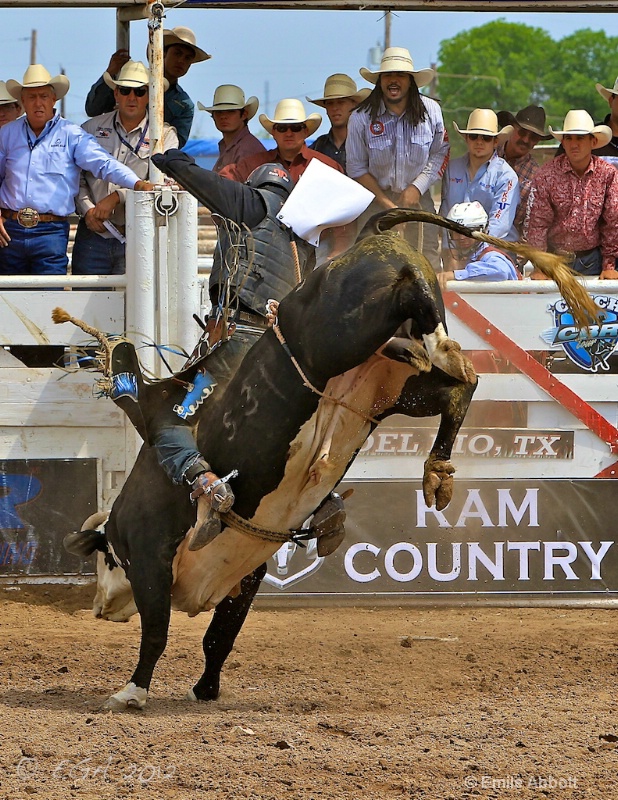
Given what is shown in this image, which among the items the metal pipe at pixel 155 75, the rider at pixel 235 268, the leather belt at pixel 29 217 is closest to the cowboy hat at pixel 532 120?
the metal pipe at pixel 155 75

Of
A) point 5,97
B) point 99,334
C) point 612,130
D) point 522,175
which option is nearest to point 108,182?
point 5,97

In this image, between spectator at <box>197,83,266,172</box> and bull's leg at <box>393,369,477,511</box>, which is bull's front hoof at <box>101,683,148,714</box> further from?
spectator at <box>197,83,266,172</box>

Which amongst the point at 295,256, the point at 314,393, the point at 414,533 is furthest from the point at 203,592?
the point at 414,533

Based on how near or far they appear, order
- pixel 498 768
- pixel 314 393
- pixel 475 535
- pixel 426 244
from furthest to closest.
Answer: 1. pixel 426 244
2. pixel 475 535
3. pixel 314 393
4. pixel 498 768

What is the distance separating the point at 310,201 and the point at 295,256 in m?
0.25

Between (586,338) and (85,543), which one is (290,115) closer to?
(586,338)

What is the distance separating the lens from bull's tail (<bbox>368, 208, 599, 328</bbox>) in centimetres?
426

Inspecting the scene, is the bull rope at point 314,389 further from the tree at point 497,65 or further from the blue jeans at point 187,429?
the tree at point 497,65

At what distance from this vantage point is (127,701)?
4883mm

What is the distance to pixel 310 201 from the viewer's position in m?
4.86

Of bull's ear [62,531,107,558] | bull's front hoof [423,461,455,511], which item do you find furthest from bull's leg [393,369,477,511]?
bull's ear [62,531,107,558]

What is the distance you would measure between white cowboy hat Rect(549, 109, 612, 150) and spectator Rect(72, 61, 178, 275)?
2506 millimetres

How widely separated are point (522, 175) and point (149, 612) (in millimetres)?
4593

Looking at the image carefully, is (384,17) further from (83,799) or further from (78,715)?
(83,799)
